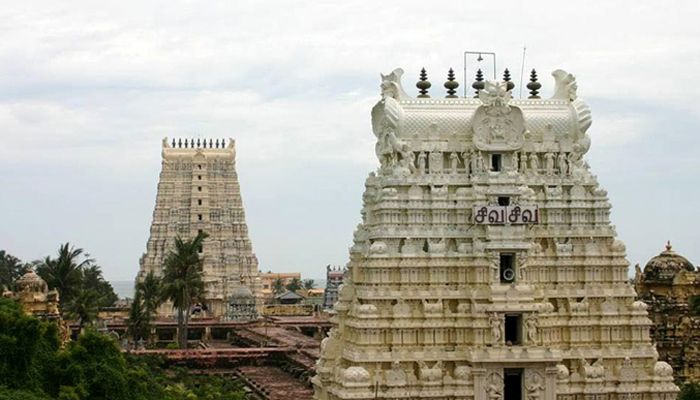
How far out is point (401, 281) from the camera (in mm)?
38438

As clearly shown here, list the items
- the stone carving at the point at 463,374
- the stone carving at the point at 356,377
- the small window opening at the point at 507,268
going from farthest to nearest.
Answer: the small window opening at the point at 507,268 < the stone carving at the point at 463,374 < the stone carving at the point at 356,377

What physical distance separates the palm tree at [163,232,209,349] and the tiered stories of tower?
3509 cm

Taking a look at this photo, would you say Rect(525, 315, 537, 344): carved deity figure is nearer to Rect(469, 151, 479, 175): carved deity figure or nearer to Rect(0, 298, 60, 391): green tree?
Rect(469, 151, 479, 175): carved deity figure

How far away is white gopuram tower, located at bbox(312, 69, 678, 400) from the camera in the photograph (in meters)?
37.8

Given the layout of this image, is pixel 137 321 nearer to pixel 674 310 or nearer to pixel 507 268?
pixel 674 310

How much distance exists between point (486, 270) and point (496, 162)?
→ 3787 mm

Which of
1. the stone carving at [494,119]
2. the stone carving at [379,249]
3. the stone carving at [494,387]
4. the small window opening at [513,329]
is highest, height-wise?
the stone carving at [494,119]

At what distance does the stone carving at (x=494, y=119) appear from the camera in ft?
129

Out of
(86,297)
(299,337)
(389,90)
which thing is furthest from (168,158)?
(389,90)

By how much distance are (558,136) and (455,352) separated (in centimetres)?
819

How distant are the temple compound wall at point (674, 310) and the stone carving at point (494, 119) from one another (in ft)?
55.8

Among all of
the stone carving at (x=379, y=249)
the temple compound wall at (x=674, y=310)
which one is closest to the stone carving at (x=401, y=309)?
the stone carving at (x=379, y=249)

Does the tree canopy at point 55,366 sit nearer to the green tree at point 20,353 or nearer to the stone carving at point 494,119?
the green tree at point 20,353

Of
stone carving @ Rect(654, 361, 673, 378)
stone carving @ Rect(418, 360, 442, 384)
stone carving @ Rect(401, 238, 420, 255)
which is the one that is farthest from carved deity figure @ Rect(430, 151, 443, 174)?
stone carving @ Rect(654, 361, 673, 378)
